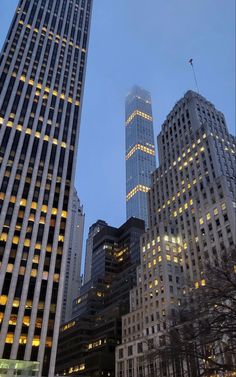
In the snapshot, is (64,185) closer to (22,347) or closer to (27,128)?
(27,128)

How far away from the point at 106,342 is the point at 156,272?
3724cm

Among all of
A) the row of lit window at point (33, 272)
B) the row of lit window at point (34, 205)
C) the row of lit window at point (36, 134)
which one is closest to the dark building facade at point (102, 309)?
the row of lit window at point (33, 272)

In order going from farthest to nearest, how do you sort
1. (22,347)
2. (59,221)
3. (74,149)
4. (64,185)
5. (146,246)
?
(146,246) < (74,149) < (64,185) < (59,221) < (22,347)

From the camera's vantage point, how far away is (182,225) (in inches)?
4478

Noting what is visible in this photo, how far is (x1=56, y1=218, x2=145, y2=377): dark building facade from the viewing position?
411ft

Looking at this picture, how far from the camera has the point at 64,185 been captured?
98.6 m

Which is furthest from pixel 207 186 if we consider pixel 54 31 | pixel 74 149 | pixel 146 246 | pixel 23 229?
pixel 54 31

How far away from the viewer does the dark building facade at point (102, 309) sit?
125m

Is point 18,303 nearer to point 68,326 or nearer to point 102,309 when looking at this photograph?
point 102,309

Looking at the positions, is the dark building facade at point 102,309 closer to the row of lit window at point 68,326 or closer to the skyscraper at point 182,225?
the row of lit window at point 68,326

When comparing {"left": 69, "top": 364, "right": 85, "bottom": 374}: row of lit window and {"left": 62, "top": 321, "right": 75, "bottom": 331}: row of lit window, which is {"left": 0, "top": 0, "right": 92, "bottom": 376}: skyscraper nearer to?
{"left": 69, "top": 364, "right": 85, "bottom": 374}: row of lit window

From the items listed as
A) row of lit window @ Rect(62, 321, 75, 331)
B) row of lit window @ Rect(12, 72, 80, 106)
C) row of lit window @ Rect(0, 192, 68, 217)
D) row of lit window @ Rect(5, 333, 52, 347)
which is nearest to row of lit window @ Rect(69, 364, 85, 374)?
row of lit window @ Rect(62, 321, 75, 331)

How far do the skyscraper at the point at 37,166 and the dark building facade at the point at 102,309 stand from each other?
52.4 m

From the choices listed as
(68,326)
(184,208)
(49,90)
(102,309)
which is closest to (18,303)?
(184,208)
